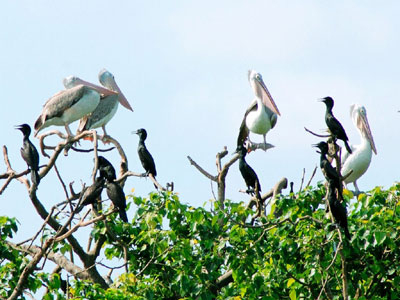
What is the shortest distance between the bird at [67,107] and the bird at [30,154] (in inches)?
105

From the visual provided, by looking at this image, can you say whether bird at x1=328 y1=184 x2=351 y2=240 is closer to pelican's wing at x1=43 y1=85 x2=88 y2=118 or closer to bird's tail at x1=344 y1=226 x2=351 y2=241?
bird's tail at x1=344 y1=226 x2=351 y2=241

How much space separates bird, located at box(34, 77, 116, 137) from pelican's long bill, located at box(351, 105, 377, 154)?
4.09 meters

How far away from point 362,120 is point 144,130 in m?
4.20

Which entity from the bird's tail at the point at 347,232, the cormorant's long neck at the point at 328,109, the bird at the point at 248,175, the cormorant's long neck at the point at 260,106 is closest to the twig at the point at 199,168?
the bird at the point at 248,175

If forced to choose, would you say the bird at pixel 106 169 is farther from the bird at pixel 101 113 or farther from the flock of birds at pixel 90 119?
the bird at pixel 101 113

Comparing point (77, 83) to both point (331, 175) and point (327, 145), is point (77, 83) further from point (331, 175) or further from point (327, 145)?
point (331, 175)

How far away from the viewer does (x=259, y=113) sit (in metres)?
15.6

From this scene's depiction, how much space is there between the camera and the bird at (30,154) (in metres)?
10.0

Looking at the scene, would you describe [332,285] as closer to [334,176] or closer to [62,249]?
[334,176]

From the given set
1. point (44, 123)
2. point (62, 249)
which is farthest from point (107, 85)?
point (62, 249)

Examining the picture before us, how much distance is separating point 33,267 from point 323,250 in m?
2.70

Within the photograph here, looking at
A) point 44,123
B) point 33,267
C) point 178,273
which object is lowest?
point 33,267

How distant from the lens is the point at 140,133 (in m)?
11.7

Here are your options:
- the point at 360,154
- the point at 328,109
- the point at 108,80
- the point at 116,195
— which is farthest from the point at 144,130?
the point at 108,80
